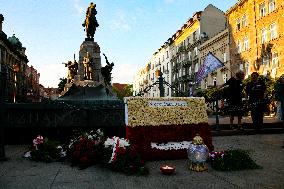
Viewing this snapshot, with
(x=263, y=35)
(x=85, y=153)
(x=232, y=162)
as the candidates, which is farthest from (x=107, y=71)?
(x=263, y=35)

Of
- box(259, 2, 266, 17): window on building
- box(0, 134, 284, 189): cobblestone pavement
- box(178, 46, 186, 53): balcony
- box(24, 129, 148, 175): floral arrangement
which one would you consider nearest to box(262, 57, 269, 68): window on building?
box(259, 2, 266, 17): window on building

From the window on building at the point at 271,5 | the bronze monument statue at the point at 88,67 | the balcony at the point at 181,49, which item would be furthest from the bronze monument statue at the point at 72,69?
the balcony at the point at 181,49

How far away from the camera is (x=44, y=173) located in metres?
4.87

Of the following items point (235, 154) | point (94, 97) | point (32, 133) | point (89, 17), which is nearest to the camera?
point (235, 154)

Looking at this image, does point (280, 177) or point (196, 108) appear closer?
point (280, 177)

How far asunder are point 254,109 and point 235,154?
5.08 m

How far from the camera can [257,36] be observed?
33.6 metres

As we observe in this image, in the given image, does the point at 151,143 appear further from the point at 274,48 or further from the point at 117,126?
the point at 274,48

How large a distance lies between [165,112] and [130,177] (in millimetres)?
1839

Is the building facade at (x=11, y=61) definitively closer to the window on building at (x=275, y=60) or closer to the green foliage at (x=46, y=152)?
the window on building at (x=275, y=60)

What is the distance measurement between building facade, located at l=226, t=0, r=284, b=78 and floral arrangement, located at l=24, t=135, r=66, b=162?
27.0 metres

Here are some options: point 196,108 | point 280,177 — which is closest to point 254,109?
point 196,108

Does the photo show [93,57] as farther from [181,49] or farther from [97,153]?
[181,49]

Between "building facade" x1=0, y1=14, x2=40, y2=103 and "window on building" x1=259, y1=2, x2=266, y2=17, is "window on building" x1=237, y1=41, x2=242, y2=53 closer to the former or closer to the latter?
"window on building" x1=259, y1=2, x2=266, y2=17
